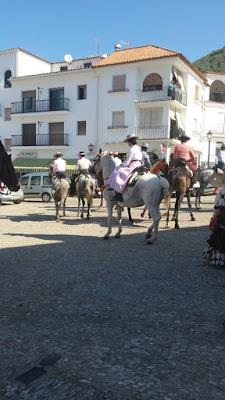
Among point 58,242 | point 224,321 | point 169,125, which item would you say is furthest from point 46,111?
point 224,321

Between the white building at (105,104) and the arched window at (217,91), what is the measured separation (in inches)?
41.3

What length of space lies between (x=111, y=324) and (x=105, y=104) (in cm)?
3681

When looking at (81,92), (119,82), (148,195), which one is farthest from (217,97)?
(148,195)

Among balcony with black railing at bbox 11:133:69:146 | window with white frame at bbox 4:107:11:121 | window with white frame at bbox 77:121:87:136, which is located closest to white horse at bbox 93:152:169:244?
window with white frame at bbox 77:121:87:136

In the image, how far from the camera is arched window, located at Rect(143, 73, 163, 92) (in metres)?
38.5

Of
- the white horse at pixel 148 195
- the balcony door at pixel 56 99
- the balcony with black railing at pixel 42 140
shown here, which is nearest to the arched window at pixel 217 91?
the balcony door at pixel 56 99

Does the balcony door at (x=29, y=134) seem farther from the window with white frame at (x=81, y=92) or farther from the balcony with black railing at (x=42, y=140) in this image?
the window with white frame at (x=81, y=92)

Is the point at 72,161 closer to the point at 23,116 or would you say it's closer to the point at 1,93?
the point at 23,116

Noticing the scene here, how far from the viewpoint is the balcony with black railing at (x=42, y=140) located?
43.1m

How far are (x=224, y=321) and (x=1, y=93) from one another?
152ft

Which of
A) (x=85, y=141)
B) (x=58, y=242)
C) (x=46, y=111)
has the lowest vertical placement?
(x=58, y=242)

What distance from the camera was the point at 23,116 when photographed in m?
45.2

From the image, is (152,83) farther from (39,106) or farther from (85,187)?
(85,187)

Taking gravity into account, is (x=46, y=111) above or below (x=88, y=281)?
above
